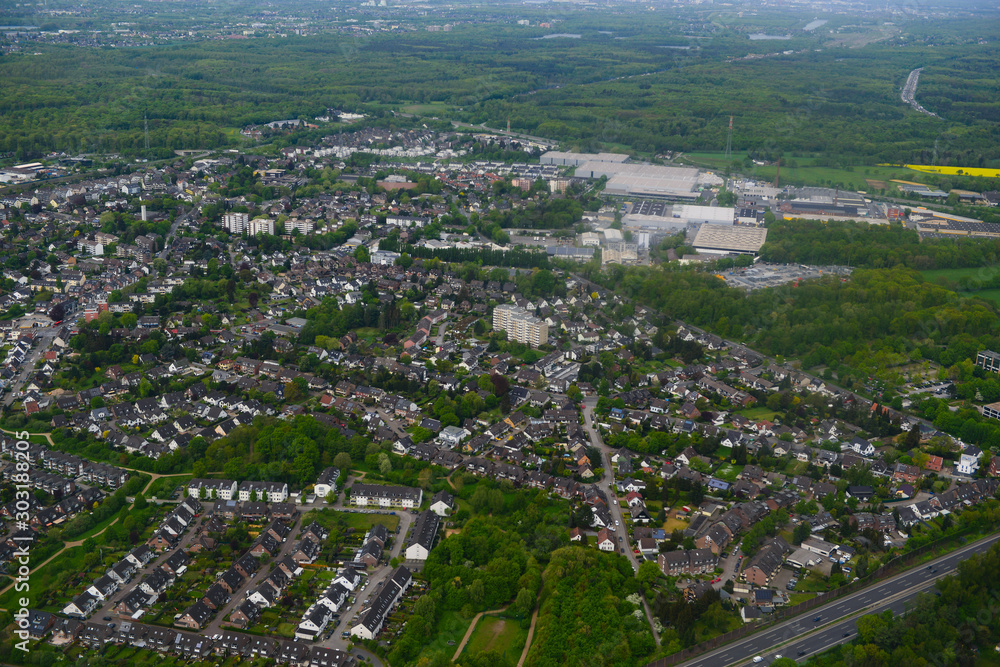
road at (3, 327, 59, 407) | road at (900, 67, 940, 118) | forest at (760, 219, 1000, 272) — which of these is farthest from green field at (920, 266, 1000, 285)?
road at (900, 67, 940, 118)

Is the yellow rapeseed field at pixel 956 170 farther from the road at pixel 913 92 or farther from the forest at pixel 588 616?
the forest at pixel 588 616

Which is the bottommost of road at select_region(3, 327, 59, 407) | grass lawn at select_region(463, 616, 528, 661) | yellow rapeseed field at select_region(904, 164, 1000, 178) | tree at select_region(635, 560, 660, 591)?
grass lawn at select_region(463, 616, 528, 661)

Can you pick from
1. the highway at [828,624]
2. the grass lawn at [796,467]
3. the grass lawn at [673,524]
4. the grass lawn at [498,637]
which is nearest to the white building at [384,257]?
the grass lawn at [796,467]

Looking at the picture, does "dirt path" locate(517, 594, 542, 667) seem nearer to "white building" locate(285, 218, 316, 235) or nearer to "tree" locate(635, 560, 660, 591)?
"tree" locate(635, 560, 660, 591)

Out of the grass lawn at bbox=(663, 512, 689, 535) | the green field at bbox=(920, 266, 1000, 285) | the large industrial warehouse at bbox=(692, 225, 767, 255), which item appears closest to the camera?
the grass lawn at bbox=(663, 512, 689, 535)

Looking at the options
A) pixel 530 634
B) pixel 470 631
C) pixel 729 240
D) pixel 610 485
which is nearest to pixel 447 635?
pixel 470 631

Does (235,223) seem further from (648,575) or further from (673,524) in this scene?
(648,575)

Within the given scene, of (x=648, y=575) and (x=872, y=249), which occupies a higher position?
(x=872, y=249)

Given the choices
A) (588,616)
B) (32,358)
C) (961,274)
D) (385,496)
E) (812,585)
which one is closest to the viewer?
(588,616)
